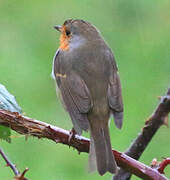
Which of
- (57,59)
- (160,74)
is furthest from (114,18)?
(57,59)

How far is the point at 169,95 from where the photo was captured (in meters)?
1.96

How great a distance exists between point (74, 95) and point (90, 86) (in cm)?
11

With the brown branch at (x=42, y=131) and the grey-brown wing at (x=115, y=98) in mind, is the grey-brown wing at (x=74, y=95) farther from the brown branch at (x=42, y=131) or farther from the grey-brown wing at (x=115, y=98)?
the brown branch at (x=42, y=131)

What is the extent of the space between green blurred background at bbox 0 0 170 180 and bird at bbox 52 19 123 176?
124 centimetres

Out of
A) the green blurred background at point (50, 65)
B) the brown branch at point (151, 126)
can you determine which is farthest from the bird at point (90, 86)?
the green blurred background at point (50, 65)

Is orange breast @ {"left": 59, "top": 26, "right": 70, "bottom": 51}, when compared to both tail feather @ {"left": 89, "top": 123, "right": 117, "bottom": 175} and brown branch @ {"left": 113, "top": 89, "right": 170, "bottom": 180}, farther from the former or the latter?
brown branch @ {"left": 113, "top": 89, "right": 170, "bottom": 180}

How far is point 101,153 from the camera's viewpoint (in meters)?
2.56

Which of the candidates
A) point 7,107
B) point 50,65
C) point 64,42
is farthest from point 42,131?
point 50,65

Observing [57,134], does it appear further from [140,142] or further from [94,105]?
[94,105]

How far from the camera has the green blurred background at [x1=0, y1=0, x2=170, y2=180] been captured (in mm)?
4500

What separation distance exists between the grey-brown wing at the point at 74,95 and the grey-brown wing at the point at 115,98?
5.2 inches

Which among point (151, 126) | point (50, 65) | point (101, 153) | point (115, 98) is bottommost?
point (50, 65)

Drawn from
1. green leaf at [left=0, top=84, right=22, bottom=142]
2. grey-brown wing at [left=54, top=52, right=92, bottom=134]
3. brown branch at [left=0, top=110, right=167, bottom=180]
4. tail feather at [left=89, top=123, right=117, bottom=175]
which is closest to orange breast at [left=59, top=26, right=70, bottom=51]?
grey-brown wing at [left=54, top=52, right=92, bottom=134]

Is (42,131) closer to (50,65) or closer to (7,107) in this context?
(7,107)
